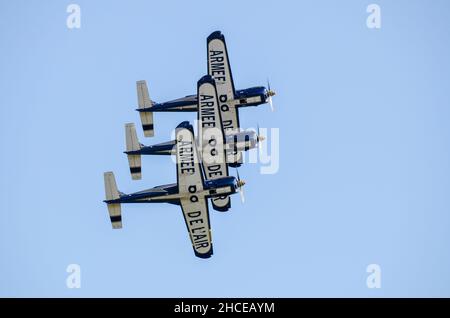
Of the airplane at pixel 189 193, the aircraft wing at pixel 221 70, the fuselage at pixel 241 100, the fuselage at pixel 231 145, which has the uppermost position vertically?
the aircraft wing at pixel 221 70

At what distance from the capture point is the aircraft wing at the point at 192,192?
47031mm

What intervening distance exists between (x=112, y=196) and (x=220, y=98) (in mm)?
7457

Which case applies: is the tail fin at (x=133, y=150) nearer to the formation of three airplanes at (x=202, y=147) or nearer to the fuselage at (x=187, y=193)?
the formation of three airplanes at (x=202, y=147)

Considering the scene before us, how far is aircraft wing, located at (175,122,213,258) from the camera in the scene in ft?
154

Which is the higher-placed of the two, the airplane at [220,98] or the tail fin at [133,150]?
the airplane at [220,98]

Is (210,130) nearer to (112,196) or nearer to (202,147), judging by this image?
(202,147)

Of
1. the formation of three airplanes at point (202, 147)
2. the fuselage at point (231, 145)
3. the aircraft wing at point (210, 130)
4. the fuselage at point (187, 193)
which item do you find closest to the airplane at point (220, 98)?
the formation of three airplanes at point (202, 147)

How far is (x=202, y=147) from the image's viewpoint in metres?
51.6

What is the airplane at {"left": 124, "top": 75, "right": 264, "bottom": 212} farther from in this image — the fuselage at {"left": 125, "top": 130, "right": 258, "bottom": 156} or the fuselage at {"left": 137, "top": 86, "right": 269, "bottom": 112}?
the fuselage at {"left": 137, "top": 86, "right": 269, "bottom": 112}

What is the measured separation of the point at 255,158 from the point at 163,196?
22.5 ft

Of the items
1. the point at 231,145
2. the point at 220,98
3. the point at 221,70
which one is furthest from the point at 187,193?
the point at 221,70
